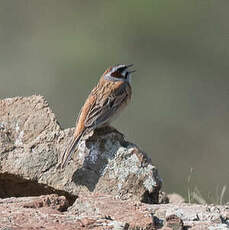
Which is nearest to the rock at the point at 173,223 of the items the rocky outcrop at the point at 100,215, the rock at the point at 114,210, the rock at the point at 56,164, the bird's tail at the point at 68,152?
the rocky outcrop at the point at 100,215

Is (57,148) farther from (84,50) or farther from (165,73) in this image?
(84,50)

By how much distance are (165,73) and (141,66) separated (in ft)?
1.50

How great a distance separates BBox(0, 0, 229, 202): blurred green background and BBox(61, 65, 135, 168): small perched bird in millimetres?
4259

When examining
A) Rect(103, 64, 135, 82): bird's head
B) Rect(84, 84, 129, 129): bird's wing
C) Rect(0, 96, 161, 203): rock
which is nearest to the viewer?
Rect(0, 96, 161, 203): rock

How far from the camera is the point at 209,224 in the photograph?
8.09 meters

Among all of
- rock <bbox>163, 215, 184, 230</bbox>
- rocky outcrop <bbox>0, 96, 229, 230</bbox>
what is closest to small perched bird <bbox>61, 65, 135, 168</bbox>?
rocky outcrop <bbox>0, 96, 229, 230</bbox>

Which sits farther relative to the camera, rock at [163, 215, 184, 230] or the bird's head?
the bird's head

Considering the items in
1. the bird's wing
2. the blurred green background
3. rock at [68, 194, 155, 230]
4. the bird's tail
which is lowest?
the blurred green background

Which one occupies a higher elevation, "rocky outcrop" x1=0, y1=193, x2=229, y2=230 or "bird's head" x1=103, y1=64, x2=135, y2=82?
"bird's head" x1=103, y1=64, x2=135, y2=82

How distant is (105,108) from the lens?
1058 cm

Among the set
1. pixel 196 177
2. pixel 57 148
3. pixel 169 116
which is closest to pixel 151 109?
pixel 169 116

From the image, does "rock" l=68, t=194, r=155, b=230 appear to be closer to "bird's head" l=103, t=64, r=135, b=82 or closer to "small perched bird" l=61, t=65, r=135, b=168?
"small perched bird" l=61, t=65, r=135, b=168

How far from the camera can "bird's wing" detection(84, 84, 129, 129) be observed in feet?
33.2

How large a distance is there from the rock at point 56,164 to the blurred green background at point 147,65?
19.4 ft
